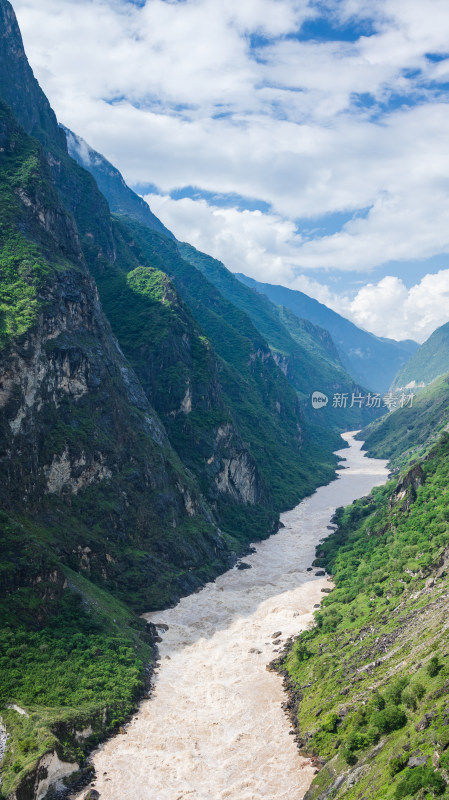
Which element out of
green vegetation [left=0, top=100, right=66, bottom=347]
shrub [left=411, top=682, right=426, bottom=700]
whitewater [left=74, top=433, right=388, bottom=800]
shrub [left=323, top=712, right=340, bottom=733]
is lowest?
whitewater [left=74, top=433, right=388, bottom=800]

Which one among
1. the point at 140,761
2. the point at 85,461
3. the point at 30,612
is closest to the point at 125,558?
the point at 85,461

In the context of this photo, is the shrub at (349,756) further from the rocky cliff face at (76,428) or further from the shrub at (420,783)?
the rocky cliff face at (76,428)

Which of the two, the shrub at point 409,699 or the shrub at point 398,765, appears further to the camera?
the shrub at point 409,699

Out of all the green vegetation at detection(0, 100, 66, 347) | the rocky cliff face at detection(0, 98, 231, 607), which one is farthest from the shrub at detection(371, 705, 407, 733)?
the green vegetation at detection(0, 100, 66, 347)

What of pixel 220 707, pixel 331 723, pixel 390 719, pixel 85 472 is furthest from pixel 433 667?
pixel 85 472

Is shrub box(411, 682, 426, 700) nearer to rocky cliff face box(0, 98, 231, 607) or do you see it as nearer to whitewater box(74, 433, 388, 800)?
whitewater box(74, 433, 388, 800)

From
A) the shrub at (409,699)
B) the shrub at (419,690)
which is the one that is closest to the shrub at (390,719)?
the shrub at (409,699)
